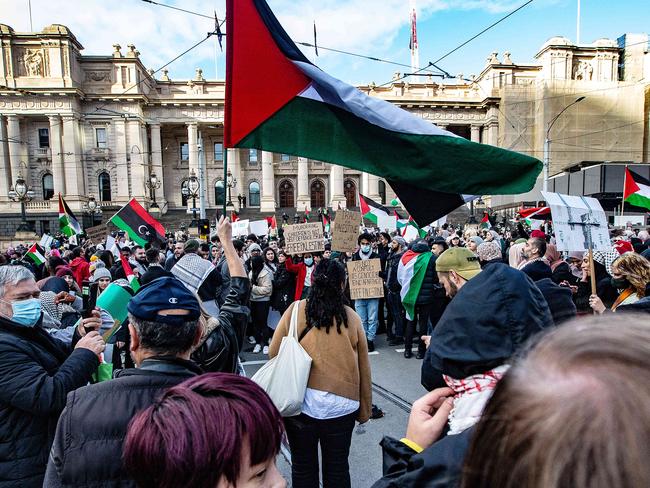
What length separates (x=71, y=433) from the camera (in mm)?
1458

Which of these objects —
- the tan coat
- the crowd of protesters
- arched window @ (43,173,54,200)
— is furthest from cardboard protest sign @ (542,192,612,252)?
arched window @ (43,173,54,200)

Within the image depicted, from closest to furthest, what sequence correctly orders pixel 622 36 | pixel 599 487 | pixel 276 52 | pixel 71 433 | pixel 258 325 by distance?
pixel 599 487
pixel 71 433
pixel 276 52
pixel 258 325
pixel 622 36

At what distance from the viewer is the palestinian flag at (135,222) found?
29.1 ft

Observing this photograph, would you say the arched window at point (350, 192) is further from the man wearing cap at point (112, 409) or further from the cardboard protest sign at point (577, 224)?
the man wearing cap at point (112, 409)

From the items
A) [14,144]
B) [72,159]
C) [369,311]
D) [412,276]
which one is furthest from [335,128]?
[14,144]

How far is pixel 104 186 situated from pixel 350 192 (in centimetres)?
2564

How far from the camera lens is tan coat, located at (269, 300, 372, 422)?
9.23 ft

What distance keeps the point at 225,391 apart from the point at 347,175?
48.4m

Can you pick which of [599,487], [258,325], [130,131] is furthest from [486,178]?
[130,131]

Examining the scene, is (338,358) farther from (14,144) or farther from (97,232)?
(14,144)

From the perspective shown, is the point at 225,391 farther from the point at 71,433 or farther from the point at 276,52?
the point at 276,52

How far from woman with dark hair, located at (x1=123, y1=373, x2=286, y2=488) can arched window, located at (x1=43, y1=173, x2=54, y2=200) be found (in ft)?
157

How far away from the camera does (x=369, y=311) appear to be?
7145 millimetres

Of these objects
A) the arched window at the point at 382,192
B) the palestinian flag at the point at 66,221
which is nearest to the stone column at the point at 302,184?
the arched window at the point at 382,192
